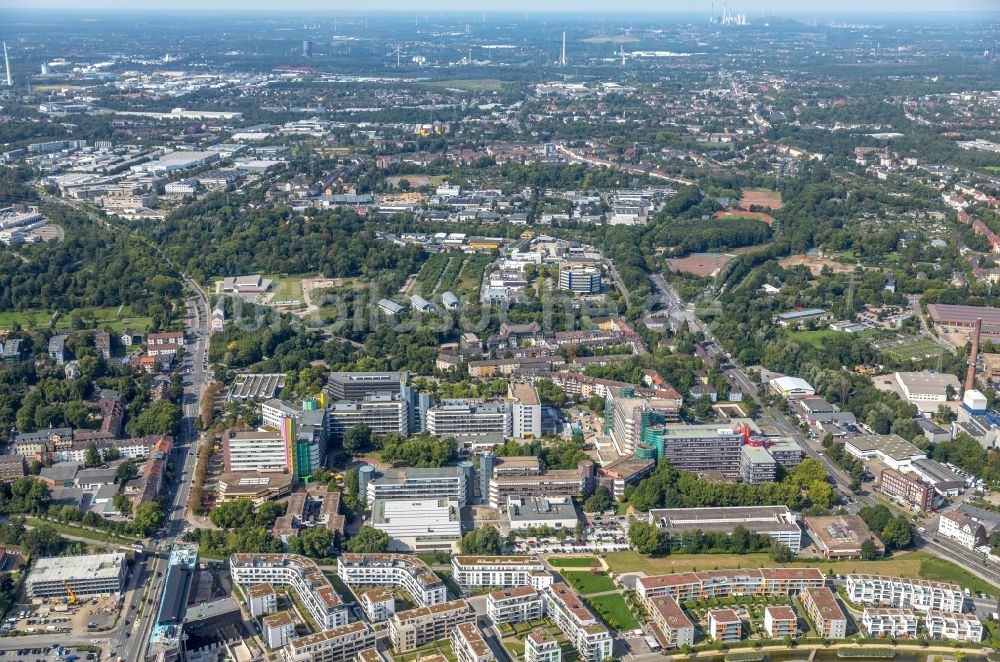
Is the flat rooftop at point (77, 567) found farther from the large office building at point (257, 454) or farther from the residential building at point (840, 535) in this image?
the residential building at point (840, 535)

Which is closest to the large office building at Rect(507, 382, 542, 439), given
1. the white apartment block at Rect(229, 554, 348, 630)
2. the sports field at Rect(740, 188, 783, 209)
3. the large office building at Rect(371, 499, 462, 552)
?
the large office building at Rect(371, 499, 462, 552)

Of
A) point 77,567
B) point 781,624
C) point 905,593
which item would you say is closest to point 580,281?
point 905,593

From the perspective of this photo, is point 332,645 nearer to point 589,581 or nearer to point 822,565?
point 589,581

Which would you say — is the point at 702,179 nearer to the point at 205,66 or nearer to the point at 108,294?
the point at 108,294

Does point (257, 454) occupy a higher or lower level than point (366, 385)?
lower

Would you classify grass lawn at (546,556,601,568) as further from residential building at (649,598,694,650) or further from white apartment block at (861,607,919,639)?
white apartment block at (861,607,919,639)

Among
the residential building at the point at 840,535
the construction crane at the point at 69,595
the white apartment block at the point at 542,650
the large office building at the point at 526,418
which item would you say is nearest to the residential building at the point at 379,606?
the white apartment block at the point at 542,650

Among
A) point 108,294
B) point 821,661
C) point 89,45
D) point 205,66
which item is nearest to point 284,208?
point 108,294
